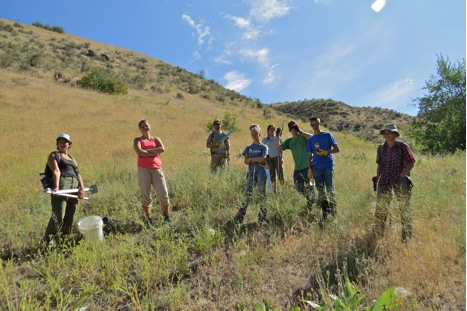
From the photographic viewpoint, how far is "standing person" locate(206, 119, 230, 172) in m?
6.92

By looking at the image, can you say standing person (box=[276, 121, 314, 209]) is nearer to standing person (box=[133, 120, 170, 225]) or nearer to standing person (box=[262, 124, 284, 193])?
standing person (box=[262, 124, 284, 193])

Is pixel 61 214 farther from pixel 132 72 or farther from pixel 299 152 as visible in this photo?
pixel 132 72

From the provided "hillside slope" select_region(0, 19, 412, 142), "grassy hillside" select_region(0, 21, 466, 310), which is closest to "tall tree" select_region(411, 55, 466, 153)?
"hillside slope" select_region(0, 19, 412, 142)

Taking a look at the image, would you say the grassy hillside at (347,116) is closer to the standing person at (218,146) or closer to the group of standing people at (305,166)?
the standing person at (218,146)

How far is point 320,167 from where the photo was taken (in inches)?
188

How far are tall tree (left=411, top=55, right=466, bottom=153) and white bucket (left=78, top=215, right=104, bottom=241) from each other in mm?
16120

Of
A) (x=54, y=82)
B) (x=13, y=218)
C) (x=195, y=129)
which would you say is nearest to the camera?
(x=13, y=218)

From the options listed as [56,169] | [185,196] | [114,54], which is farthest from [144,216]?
[114,54]

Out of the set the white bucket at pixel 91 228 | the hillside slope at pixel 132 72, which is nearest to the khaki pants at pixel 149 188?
the white bucket at pixel 91 228

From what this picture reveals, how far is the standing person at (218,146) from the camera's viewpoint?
6.92m

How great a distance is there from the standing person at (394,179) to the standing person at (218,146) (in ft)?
11.9

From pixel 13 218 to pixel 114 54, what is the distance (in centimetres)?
4285

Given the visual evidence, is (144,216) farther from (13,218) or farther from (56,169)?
(13,218)

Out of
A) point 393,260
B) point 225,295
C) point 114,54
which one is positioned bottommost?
point 225,295
